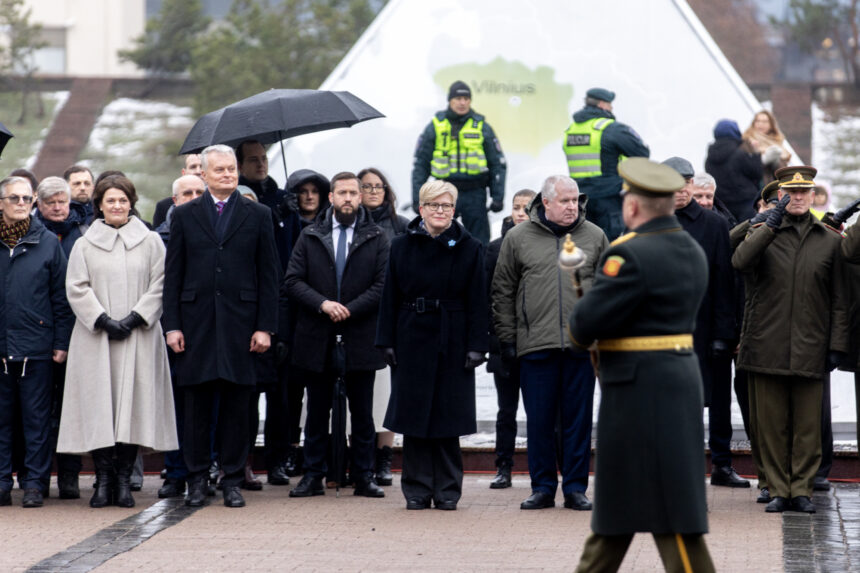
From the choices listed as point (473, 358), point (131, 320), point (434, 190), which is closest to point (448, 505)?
point (473, 358)

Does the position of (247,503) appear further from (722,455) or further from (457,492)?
(722,455)

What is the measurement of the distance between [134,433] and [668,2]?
44.7 feet

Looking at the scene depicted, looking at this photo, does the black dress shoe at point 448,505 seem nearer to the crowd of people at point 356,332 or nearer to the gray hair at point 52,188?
the crowd of people at point 356,332

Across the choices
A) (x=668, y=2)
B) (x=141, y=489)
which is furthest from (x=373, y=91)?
(x=141, y=489)

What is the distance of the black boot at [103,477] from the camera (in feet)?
31.7

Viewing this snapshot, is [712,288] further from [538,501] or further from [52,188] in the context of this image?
[52,188]

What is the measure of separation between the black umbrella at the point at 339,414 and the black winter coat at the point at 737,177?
533cm

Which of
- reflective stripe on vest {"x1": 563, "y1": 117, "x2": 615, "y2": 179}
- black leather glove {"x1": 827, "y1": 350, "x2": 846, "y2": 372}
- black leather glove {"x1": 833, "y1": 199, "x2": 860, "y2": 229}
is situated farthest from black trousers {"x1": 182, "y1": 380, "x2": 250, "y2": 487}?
reflective stripe on vest {"x1": 563, "y1": 117, "x2": 615, "y2": 179}

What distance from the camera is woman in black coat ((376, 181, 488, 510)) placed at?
9.56 m

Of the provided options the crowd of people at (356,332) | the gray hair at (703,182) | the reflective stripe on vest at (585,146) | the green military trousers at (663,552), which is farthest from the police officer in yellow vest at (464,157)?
the green military trousers at (663,552)

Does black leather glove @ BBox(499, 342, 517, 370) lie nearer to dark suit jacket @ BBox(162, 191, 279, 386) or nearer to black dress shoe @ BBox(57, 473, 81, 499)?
dark suit jacket @ BBox(162, 191, 279, 386)

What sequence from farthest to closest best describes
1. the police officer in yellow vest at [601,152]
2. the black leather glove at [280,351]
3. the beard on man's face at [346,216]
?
the police officer in yellow vest at [601,152]
the black leather glove at [280,351]
the beard on man's face at [346,216]

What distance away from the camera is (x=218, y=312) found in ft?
31.7

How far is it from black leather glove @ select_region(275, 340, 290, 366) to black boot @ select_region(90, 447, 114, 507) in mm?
1357
